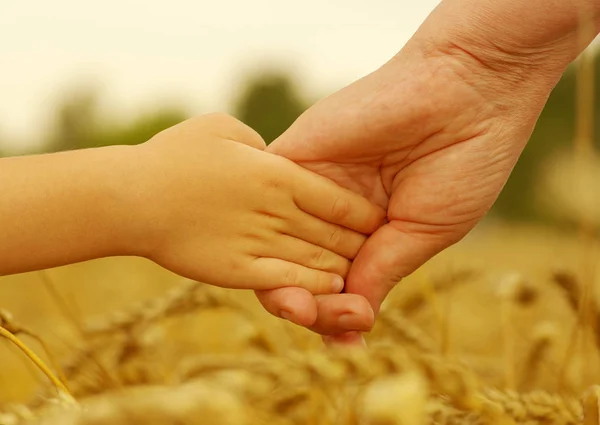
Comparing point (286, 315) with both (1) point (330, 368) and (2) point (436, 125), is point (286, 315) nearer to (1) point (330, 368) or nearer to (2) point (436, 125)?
(2) point (436, 125)

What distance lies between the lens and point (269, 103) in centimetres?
1180

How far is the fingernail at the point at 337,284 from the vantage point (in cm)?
100

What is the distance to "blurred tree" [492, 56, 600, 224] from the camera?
8898 millimetres

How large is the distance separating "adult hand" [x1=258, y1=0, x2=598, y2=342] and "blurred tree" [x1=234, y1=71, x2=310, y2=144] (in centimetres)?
1027

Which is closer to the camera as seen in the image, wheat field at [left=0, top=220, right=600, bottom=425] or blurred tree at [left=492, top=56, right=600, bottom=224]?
wheat field at [left=0, top=220, right=600, bottom=425]

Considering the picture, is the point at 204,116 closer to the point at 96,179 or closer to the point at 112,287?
the point at 96,179

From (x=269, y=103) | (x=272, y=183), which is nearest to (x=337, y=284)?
(x=272, y=183)

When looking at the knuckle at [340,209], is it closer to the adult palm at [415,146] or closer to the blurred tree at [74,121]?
the adult palm at [415,146]

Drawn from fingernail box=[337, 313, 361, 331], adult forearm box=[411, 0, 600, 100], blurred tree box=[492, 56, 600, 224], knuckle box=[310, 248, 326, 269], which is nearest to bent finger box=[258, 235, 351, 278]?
knuckle box=[310, 248, 326, 269]

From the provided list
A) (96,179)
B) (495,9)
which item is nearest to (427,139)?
(495,9)

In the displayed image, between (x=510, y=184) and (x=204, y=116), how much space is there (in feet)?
29.9

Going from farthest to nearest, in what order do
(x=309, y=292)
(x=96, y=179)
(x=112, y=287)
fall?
1. (x=112, y=287)
2. (x=309, y=292)
3. (x=96, y=179)

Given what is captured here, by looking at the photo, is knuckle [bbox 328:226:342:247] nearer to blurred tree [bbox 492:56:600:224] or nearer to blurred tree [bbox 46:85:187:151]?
blurred tree [bbox 492:56:600:224]

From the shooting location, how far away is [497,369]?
3.19ft
